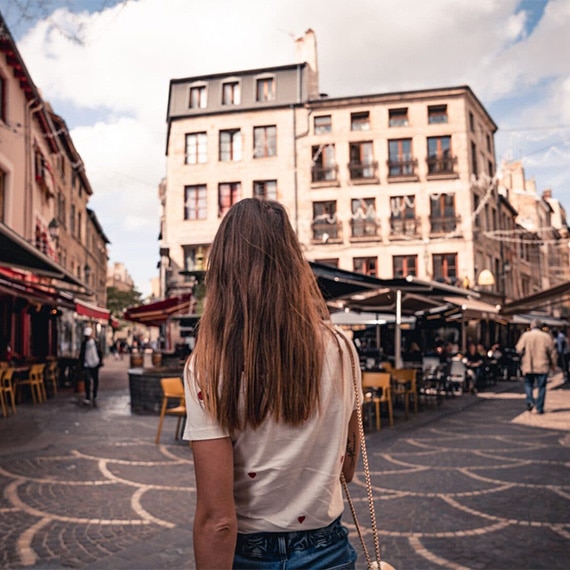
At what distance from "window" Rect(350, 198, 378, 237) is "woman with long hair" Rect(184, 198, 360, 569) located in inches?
1290

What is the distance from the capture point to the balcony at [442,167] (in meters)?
33.5

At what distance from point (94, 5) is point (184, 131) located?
→ 31.3 metres

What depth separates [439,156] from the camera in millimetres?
33938

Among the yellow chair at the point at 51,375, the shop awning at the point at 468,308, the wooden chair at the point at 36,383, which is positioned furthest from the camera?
the yellow chair at the point at 51,375

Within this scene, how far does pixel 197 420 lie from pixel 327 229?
3323 centimetres

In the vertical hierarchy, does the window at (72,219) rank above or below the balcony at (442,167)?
below

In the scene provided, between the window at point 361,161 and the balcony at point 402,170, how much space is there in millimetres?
Result: 1048

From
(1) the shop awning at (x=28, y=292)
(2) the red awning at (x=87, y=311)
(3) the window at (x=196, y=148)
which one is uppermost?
(3) the window at (x=196, y=148)

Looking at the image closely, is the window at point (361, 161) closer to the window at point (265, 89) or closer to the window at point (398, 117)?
the window at point (398, 117)

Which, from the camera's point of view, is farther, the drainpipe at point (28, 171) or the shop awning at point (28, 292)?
the drainpipe at point (28, 171)

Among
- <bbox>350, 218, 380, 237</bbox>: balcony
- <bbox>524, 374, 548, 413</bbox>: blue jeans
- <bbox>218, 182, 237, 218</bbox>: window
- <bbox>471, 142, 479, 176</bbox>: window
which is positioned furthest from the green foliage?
<bbox>524, 374, 548, 413</bbox>: blue jeans

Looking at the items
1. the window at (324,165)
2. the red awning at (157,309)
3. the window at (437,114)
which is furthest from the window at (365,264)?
the red awning at (157,309)

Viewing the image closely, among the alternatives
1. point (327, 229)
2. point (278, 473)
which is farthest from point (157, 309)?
point (278, 473)

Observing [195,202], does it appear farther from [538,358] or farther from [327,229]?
[538,358]
